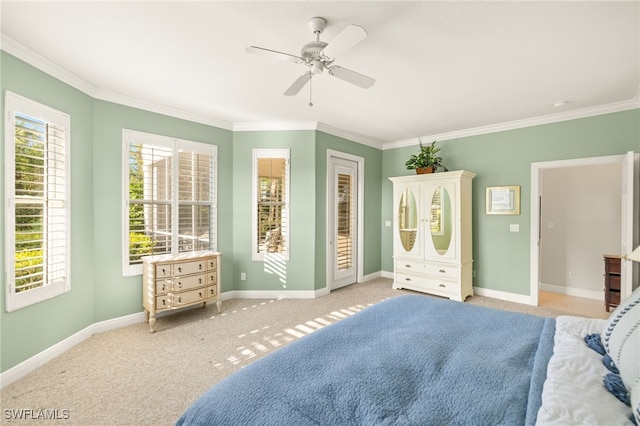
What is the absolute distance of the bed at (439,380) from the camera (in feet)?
3.17

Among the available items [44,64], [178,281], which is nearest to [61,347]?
[178,281]

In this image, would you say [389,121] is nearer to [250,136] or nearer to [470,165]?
[470,165]

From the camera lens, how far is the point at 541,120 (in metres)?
3.98

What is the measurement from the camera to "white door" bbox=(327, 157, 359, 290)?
4805 millimetres

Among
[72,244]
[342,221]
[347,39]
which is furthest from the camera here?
[342,221]

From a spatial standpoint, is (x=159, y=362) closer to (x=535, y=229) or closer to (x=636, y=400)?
(x=636, y=400)

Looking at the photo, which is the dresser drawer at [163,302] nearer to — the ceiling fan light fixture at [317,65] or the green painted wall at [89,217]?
the green painted wall at [89,217]

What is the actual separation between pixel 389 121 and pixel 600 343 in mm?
3520

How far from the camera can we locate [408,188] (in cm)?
475

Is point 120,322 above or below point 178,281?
below

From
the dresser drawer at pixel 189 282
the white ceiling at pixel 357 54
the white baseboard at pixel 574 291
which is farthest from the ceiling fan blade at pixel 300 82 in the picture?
the white baseboard at pixel 574 291

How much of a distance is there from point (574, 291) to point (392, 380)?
499 cm

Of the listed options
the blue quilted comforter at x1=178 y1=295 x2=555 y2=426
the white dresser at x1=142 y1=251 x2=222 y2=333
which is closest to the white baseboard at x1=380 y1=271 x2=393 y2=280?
the white dresser at x1=142 y1=251 x2=222 y2=333

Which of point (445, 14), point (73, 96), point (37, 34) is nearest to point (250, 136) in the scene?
point (73, 96)
